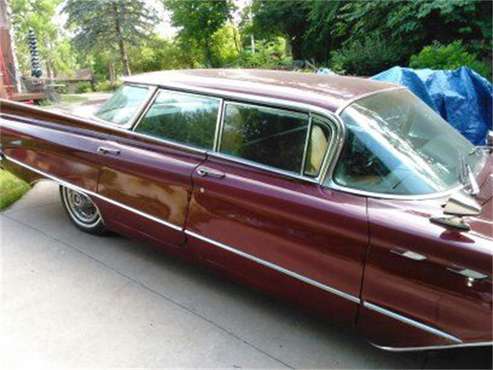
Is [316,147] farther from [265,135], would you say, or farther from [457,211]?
[457,211]

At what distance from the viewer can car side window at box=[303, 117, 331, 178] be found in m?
2.48

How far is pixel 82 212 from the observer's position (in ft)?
13.1

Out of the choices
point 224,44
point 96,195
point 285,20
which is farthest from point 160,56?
point 96,195

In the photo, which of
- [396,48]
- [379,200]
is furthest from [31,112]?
[396,48]

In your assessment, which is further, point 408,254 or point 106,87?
point 106,87

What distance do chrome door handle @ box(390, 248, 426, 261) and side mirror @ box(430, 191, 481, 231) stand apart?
0.57 ft

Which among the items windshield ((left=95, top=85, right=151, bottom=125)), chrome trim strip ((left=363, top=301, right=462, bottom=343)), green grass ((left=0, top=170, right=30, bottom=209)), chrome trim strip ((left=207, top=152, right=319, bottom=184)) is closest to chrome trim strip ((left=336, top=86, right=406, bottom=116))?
chrome trim strip ((left=207, top=152, right=319, bottom=184))

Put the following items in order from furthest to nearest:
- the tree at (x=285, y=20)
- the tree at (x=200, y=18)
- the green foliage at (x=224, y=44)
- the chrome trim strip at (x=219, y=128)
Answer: the green foliage at (x=224, y=44) → the tree at (x=200, y=18) → the tree at (x=285, y=20) → the chrome trim strip at (x=219, y=128)

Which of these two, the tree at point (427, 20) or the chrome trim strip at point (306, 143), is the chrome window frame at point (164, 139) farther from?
the tree at point (427, 20)

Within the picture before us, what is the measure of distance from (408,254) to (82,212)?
2.92 m

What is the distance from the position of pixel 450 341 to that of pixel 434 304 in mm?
181

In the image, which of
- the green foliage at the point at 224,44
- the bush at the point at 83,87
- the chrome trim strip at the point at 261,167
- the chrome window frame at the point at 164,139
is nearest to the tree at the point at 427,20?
the chrome window frame at the point at 164,139

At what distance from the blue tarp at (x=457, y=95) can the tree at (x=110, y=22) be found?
20.5m

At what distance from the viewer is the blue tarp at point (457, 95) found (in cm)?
489
